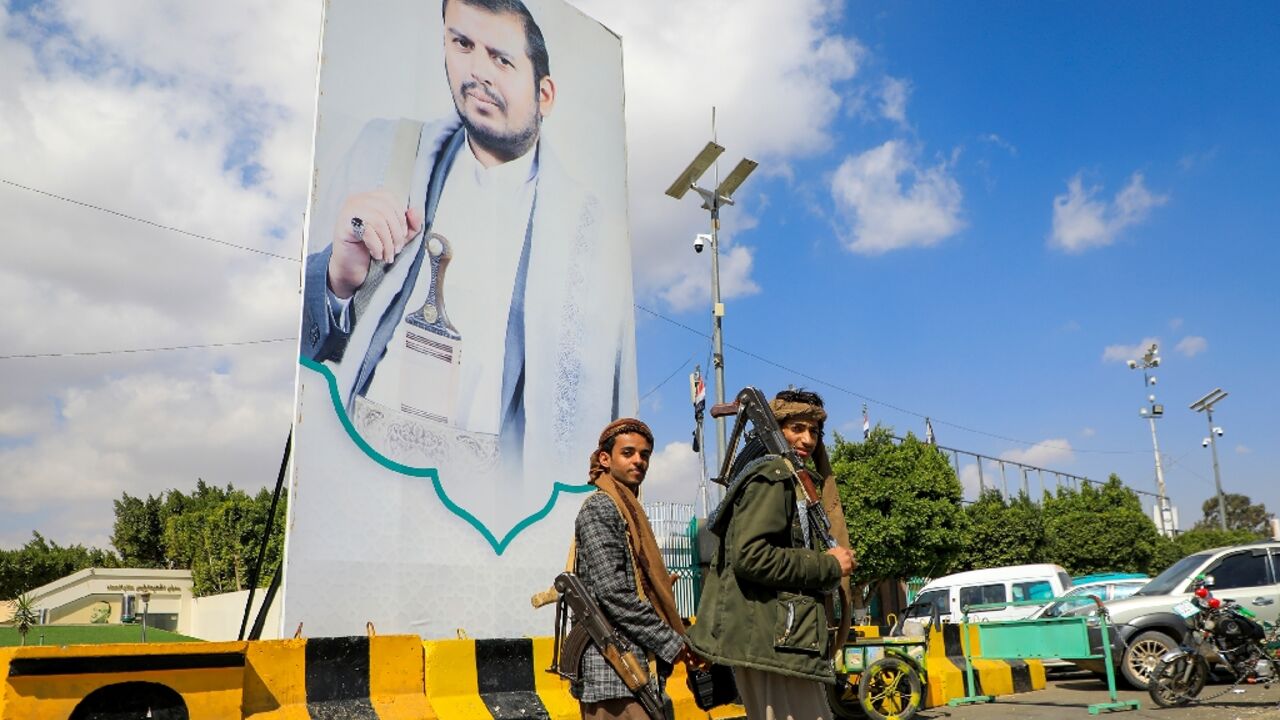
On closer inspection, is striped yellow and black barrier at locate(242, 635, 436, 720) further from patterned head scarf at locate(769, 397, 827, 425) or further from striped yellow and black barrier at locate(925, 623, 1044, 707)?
striped yellow and black barrier at locate(925, 623, 1044, 707)

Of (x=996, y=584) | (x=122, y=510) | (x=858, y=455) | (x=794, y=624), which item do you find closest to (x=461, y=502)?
(x=794, y=624)

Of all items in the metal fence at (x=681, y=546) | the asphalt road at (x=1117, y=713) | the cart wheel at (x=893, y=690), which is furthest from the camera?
the metal fence at (x=681, y=546)

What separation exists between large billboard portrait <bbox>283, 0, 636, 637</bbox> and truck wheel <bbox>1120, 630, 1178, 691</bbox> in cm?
582

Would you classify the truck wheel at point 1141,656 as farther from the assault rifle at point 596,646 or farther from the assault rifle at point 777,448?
the assault rifle at point 596,646

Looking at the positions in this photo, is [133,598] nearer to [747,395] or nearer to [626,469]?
[626,469]

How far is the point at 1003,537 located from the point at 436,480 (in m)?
29.4

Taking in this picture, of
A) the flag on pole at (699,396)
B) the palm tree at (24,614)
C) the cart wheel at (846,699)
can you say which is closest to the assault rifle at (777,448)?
the cart wheel at (846,699)

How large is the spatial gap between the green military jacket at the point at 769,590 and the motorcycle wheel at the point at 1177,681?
6.72 m

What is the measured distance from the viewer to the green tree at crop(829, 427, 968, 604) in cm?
2464

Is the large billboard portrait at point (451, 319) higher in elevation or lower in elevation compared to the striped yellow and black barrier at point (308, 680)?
higher

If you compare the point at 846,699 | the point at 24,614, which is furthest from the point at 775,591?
the point at 24,614

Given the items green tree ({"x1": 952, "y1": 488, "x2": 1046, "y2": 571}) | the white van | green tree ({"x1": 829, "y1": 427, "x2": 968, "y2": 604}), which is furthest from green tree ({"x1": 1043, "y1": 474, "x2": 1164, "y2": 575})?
the white van

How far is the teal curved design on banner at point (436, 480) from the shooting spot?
6555mm

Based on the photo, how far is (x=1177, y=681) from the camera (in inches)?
321
